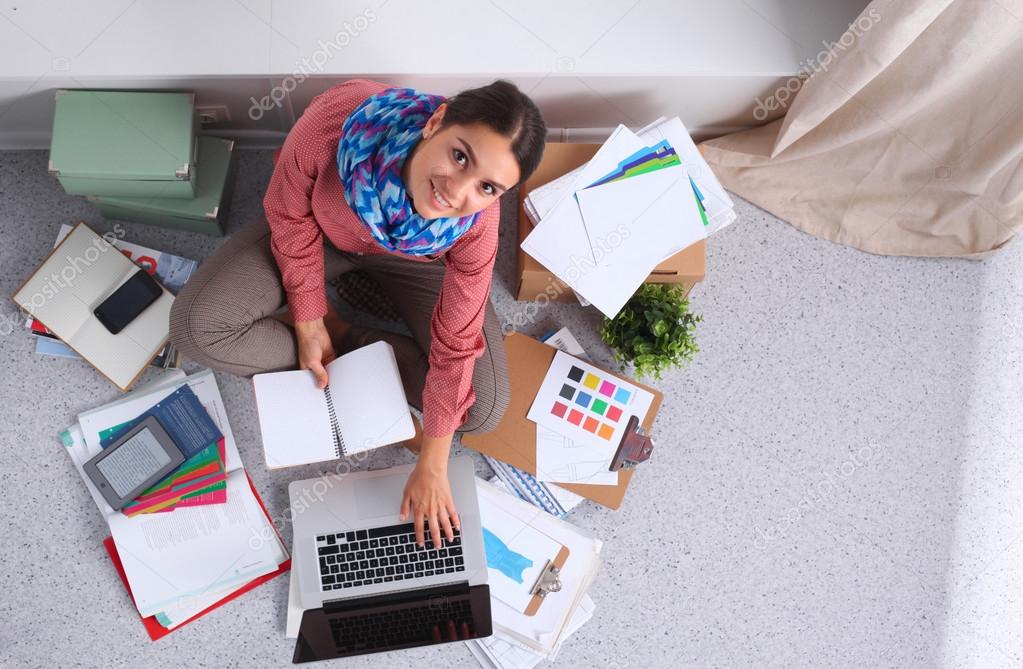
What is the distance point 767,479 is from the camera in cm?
166

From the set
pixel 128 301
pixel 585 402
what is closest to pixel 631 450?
pixel 585 402

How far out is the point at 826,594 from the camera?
1.65 m

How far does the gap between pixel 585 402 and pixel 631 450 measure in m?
0.13

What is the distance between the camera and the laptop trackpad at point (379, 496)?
146 centimetres

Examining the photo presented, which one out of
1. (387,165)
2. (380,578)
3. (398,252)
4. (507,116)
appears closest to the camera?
(507,116)

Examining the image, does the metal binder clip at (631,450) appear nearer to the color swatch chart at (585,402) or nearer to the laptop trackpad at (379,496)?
the color swatch chart at (585,402)

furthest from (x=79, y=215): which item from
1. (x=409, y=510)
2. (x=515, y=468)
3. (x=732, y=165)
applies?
(x=732, y=165)

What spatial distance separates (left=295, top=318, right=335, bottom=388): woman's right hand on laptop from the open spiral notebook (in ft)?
0.05

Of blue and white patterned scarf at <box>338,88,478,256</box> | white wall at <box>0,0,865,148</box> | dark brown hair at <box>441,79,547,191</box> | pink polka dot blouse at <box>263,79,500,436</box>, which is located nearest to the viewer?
dark brown hair at <box>441,79,547,191</box>

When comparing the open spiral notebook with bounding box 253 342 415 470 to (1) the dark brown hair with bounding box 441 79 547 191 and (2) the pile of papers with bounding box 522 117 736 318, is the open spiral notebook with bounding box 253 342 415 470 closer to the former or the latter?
(2) the pile of papers with bounding box 522 117 736 318

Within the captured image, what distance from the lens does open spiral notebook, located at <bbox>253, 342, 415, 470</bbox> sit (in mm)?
1363

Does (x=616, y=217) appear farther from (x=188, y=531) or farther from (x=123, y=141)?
(x=188, y=531)

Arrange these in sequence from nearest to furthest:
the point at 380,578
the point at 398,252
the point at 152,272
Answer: the point at 398,252, the point at 380,578, the point at 152,272

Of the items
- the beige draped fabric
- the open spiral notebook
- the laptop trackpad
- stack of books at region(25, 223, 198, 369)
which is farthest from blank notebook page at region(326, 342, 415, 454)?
the beige draped fabric
